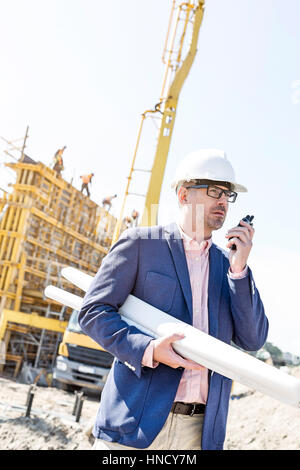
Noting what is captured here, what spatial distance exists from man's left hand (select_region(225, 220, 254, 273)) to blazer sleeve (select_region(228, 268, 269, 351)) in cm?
7

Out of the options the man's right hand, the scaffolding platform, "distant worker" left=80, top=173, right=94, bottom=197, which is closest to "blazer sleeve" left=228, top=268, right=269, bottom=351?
the man's right hand

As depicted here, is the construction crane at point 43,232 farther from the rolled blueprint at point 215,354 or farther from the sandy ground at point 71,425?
the rolled blueprint at point 215,354

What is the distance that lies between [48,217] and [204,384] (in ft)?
44.1

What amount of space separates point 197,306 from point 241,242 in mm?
299

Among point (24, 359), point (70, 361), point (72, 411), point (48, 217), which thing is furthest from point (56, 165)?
point (72, 411)

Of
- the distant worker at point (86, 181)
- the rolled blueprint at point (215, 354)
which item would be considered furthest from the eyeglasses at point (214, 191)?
the distant worker at point (86, 181)

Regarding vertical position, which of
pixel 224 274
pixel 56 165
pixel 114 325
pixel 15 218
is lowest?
pixel 114 325

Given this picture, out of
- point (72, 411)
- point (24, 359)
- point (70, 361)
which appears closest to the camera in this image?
point (72, 411)

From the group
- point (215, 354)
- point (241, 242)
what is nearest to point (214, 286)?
point (241, 242)

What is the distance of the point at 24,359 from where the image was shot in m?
13.2

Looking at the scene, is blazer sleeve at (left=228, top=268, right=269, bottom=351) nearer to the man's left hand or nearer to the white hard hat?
the man's left hand

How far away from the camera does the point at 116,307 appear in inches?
61.4

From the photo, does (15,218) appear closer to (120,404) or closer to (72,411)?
(72,411)

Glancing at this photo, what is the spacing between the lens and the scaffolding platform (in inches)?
509
